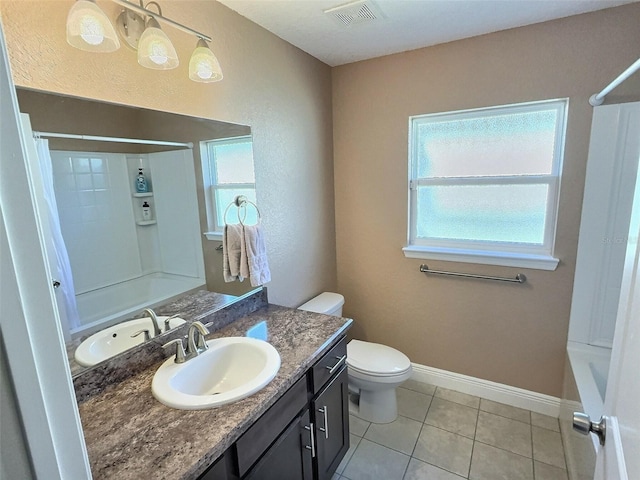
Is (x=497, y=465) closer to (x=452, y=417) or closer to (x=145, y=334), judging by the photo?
(x=452, y=417)

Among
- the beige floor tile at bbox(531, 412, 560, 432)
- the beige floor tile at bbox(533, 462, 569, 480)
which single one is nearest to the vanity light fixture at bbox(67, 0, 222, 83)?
the beige floor tile at bbox(533, 462, 569, 480)

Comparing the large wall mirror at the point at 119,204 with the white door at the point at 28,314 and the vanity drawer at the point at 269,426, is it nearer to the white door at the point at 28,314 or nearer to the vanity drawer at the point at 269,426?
the vanity drawer at the point at 269,426

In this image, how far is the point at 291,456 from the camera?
127 centimetres

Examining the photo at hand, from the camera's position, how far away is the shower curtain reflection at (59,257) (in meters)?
1.04

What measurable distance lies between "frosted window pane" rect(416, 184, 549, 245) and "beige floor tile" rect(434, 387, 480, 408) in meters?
1.13

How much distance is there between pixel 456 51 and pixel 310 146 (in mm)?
1076

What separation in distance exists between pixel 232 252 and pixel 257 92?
89cm

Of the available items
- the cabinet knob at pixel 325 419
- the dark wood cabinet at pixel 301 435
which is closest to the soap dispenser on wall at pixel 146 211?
the dark wood cabinet at pixel 301 435

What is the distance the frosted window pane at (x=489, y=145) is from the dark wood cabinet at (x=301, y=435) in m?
1.43

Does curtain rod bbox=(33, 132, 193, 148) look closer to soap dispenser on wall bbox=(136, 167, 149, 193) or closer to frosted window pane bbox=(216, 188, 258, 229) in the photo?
soap dispenser on wall bbox=(136, 167, 149, 193)

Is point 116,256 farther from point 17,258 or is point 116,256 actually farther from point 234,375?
point 17,258

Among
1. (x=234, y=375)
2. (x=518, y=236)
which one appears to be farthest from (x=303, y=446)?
(x=518, y=236)

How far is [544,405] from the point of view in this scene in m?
2.14

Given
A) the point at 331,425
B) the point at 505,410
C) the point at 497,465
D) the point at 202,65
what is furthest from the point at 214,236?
the point at 505,410
